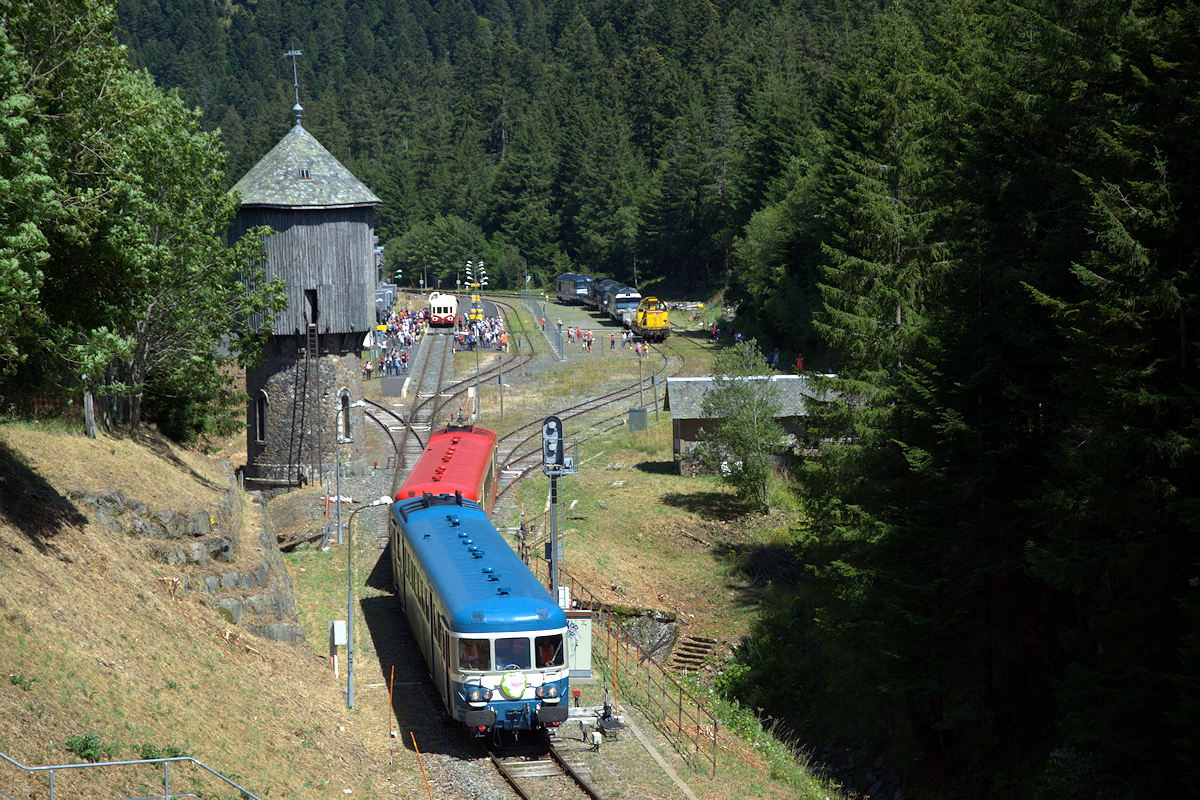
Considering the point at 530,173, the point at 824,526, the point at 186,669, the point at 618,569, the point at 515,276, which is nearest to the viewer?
the point at 186,669

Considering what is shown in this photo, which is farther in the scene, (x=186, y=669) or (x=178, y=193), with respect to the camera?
(x=178, y=193)

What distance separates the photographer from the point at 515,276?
130125 mm

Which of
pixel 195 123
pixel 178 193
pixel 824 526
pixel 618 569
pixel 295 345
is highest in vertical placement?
pixel 195 123

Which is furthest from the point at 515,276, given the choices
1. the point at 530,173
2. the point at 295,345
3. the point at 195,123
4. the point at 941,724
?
the point at 941,724

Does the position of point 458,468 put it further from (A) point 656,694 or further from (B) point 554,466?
(A) point 656,694

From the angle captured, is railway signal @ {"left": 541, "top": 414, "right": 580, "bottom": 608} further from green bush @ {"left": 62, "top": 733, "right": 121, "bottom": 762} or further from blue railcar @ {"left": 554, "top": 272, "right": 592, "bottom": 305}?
blue railcar @ {"left": 554, "top": 272, "right": 592, "bottom": 305}

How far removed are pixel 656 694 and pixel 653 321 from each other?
2040 inches

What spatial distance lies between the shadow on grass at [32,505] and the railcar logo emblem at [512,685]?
25.9ft

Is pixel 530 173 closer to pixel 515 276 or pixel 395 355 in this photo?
pixel 515 276

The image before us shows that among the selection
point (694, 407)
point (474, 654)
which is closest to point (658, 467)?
point (694, 407)

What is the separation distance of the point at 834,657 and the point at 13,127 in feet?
68.5

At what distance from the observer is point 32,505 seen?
2000 cm

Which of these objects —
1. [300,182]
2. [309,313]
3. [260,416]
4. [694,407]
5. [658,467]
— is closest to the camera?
[300,182]

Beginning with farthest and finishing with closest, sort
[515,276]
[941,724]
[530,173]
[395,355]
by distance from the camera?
[530,173]
[515,276]
[395,355]
[941,724]
